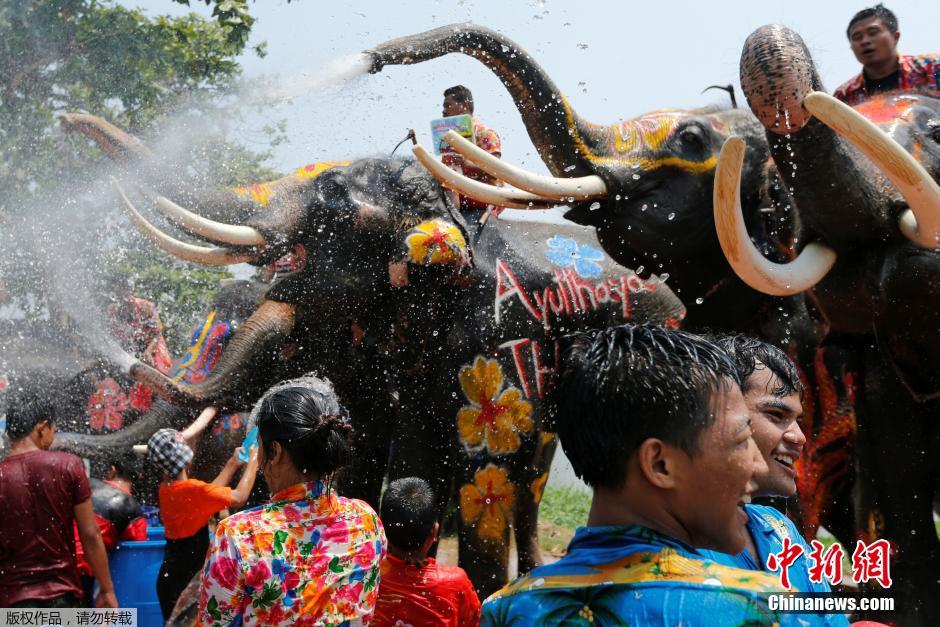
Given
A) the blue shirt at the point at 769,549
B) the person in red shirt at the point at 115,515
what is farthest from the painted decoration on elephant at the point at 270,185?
the blue shirt at the point at 769,549

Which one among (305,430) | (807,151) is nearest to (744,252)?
(807,151)

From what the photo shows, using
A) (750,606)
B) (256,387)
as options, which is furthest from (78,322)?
(750,606)

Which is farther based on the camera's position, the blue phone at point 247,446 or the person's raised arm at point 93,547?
the person's raised arm at point 93,547

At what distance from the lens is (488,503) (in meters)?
5.28

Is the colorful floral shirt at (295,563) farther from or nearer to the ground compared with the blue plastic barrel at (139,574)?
farther from the ground

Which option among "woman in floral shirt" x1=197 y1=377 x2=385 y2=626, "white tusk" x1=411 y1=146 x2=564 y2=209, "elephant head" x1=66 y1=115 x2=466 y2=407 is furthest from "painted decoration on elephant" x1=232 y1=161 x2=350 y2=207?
"woman in floral shirt" x1=197 y1=377 x2=385 y2=626

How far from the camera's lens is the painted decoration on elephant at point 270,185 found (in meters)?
5.88

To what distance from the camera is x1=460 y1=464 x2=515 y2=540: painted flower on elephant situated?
5270 mm

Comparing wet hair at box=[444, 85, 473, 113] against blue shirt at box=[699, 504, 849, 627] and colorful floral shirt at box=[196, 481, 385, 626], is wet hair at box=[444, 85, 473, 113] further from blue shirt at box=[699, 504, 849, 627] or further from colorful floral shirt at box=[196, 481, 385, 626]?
blue shirt at box=[699, 504, 849, 627]

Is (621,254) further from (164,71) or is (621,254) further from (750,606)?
(164,71)

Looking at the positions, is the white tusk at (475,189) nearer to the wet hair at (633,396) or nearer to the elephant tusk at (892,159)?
the elephant tusk at (892,159)

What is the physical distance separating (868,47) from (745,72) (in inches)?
60.4

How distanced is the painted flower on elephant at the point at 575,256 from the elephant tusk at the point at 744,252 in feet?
6.91

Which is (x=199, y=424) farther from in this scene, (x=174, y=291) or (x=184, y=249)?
(x=174, y=291)
